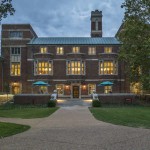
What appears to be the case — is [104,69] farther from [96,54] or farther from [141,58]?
[141,58]

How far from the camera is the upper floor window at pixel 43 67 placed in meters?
59.2

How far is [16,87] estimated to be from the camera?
201 feet

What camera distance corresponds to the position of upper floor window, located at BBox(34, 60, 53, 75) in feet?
194

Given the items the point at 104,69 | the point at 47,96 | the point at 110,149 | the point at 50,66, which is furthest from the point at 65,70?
the point at 110,149

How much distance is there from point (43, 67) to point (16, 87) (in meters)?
6.44

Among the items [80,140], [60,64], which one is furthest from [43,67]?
[80,140]

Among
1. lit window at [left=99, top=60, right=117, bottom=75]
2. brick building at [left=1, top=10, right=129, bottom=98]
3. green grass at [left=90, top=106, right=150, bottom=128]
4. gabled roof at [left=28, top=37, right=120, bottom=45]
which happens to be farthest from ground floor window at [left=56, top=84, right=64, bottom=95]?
green grass at [left=90, top=106, right=150, bottom=128]

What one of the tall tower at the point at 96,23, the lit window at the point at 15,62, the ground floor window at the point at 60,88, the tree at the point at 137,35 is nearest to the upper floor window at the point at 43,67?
the ground floor window at the point at 60,88

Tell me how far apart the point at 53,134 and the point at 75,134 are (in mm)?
956

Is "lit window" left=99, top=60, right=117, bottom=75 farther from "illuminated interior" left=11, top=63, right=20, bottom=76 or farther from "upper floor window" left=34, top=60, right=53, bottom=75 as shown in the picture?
"illuminated interior" left=11, top=63, right=20, bottom=76

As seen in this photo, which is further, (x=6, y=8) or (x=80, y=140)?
(x=6, y=8)

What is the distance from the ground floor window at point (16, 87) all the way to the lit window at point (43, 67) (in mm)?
4358

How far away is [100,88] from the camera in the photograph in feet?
196

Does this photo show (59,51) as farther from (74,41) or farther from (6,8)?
(6,8)
